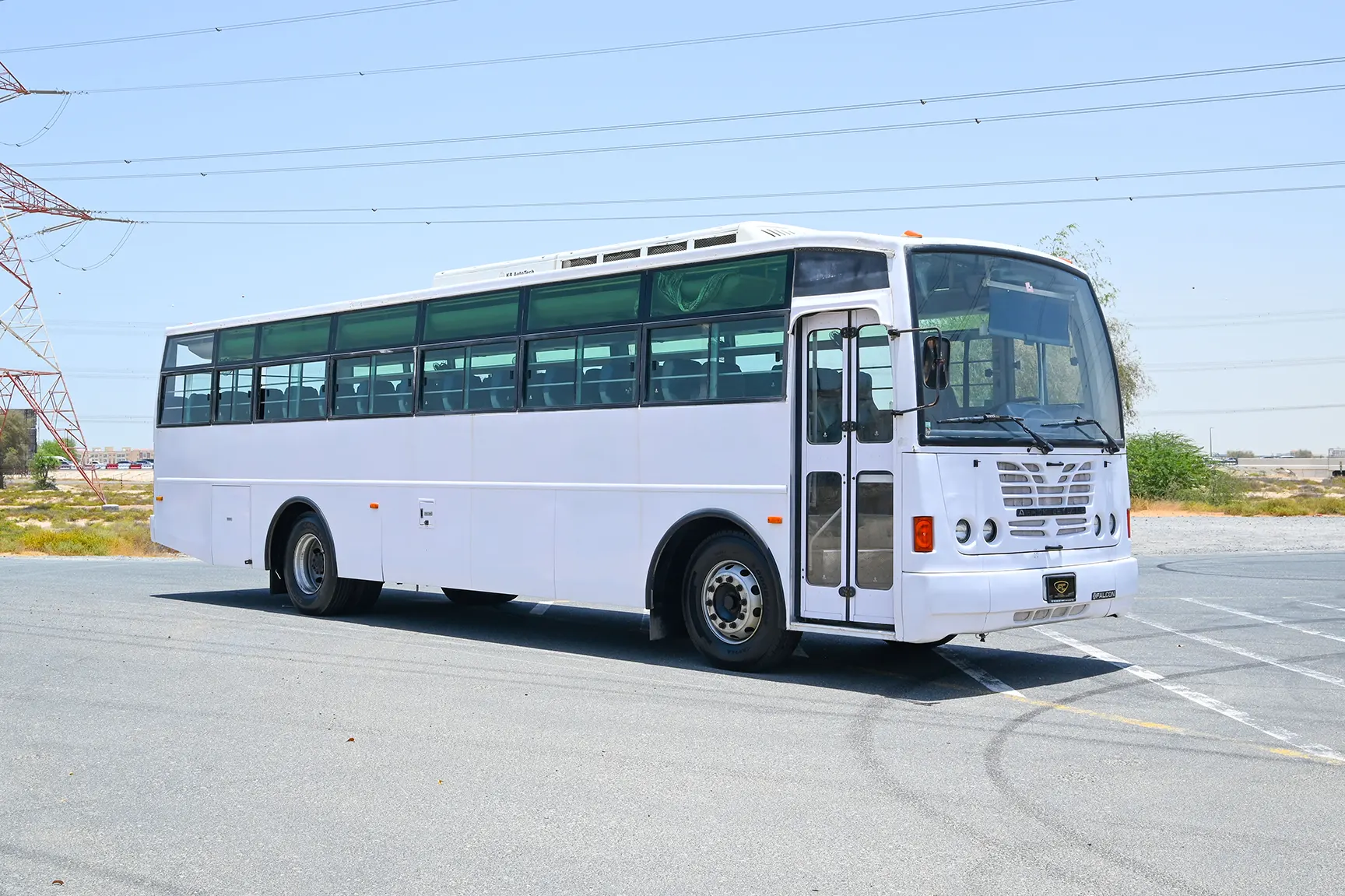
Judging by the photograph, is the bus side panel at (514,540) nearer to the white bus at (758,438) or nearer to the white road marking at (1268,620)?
the white bus at (758,438)

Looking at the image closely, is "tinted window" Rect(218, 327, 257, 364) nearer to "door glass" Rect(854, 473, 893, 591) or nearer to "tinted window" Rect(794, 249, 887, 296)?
"tinted window" Rect(794, 249, 887, 296)

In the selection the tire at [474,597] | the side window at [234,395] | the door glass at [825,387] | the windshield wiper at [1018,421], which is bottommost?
the tire at [474,597]

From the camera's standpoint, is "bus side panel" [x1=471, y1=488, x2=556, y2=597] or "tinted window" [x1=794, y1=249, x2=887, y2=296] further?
"bus side panel" [x1=471, y1=488, x2=556, y2=597]

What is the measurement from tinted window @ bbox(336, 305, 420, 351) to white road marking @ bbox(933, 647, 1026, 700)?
6.36 metres

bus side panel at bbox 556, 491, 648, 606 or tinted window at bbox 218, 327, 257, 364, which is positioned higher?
tinted window at bbox 218, 327, 257, 364

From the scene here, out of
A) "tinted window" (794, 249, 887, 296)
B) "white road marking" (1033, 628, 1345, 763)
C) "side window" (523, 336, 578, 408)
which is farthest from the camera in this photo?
"side window" (523, 336, 578, 408)

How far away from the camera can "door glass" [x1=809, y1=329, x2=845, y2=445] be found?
34.4ft

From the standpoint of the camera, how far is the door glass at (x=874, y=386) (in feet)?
33.2

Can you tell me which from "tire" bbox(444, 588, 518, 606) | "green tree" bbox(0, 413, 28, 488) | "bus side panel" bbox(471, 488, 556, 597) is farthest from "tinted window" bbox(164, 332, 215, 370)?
"green tree" bbox(0, 413, 28, 488)

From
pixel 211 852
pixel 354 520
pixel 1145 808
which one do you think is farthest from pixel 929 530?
pixel 354 520

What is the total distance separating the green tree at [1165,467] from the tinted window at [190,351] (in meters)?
41.5

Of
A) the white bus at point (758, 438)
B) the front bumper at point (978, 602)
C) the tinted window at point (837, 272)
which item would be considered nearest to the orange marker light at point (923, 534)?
the white bus at point (758, 438)

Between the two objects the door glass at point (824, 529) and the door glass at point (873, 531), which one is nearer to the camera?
the door glass at point (873, 531)

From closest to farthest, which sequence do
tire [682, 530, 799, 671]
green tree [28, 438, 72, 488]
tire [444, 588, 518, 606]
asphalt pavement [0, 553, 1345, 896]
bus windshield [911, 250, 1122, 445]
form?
asphalt pavement [0, 553, 1345, 896] → bus windshield [911, 250, 1122, 445] → tire [682, 530, 799, 671] → tire [444, 588, 518, 606] → green tree [28, 438, 72, 488]
